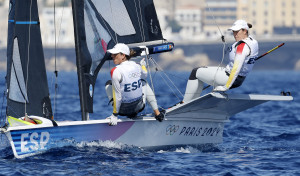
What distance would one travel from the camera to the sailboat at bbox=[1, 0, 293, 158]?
31.0 feet

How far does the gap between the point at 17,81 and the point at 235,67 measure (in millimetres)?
3295

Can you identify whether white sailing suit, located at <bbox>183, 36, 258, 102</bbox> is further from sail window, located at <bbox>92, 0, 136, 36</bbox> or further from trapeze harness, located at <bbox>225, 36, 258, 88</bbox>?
sail window, located at <bbox>92, 0, 136, 36</bbox>

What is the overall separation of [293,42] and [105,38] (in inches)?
3840

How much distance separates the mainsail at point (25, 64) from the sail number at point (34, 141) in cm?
94

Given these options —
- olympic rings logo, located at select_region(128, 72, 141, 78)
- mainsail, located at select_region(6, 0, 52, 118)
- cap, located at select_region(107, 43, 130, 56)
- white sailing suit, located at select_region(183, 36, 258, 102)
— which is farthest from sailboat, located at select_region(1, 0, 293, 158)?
cap, located at select_region(107, 43, 130, 56)

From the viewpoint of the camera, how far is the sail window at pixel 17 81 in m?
9.87

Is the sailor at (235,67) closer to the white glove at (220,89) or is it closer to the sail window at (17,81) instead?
the white glove at (220,89)

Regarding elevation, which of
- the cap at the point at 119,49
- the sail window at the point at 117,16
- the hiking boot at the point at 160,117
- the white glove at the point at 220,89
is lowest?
the hiking boot at the point at 160,117

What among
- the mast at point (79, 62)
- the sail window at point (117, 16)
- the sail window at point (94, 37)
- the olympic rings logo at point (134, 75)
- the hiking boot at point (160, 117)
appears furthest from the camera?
the sail window at point (117, 16)

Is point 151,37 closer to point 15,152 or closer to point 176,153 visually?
point 176,153

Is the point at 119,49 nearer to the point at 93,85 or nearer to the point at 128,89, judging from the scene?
the point at 128,89

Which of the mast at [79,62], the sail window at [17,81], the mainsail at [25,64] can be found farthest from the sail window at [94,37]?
the sail window at [17,81]

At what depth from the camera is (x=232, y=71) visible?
9.40 metres

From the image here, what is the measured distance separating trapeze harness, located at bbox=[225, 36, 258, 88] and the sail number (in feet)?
8.89
